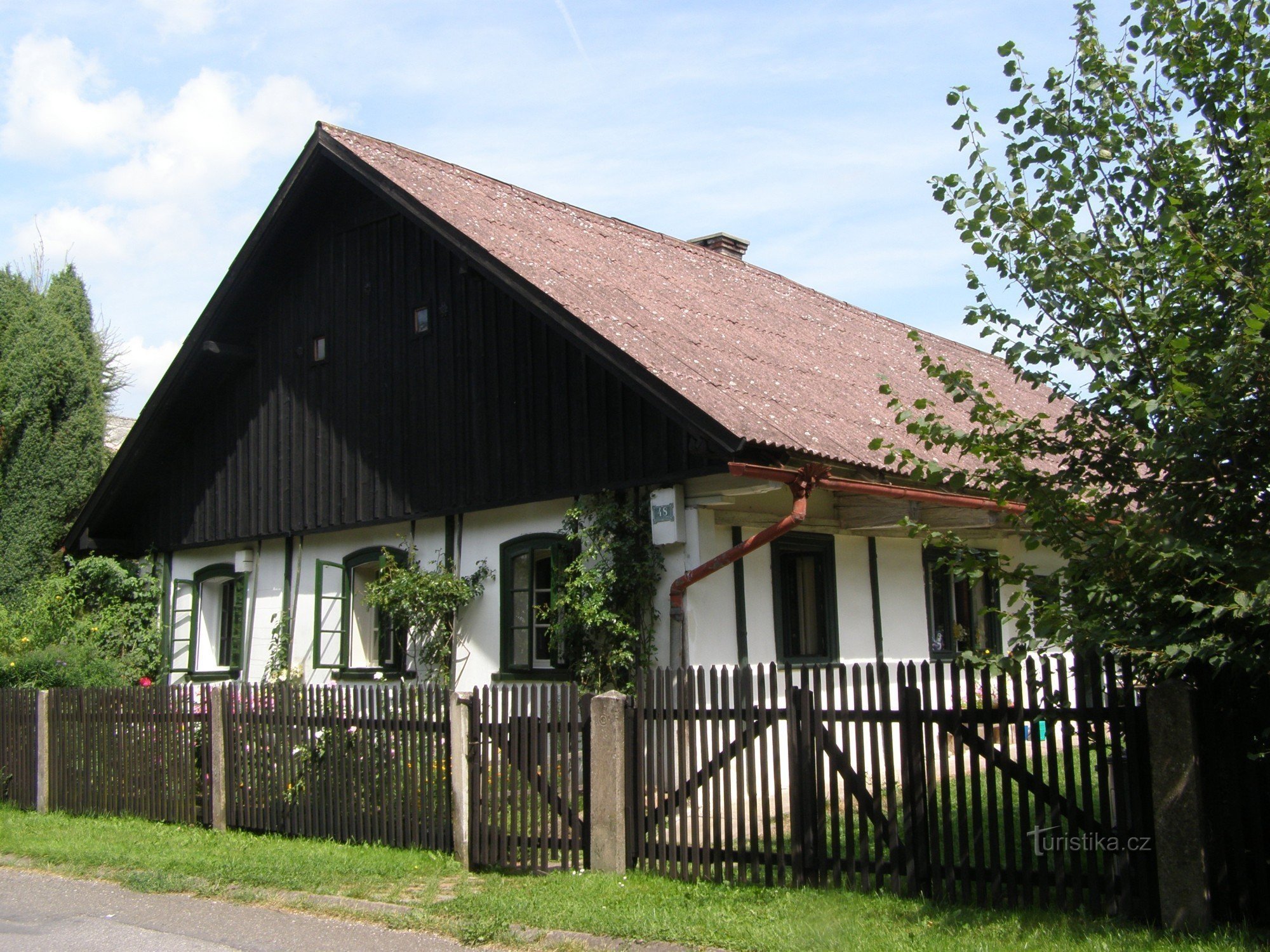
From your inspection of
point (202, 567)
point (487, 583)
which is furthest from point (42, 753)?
point (487, 583)

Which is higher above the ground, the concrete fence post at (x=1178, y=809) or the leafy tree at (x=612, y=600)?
the leafy tree at (x=612, y=600)

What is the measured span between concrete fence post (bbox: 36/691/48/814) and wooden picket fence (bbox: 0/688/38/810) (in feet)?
0.25

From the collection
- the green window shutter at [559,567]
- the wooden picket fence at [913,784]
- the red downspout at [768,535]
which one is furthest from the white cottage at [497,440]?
the wooden picket fence at [913,784]

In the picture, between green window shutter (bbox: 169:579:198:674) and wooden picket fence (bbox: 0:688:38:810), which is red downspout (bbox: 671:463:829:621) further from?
green window shutter (bbox: 169:579:198:674)

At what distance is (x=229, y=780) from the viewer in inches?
433

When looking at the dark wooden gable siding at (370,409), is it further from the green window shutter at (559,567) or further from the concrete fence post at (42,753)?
the concrete fence post at (42,753)

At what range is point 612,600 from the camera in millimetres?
10812

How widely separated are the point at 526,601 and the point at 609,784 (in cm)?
427

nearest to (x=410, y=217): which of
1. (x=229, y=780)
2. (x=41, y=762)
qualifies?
(x=229, y=780)

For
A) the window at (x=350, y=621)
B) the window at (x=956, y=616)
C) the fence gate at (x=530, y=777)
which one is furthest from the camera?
the window at (x=350, y=621)

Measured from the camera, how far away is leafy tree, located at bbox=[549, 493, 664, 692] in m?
10.8

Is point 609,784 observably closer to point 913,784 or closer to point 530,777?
point 530,777

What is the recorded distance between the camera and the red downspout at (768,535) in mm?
10047

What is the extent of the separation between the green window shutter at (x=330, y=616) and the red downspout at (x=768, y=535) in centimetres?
A: 537
